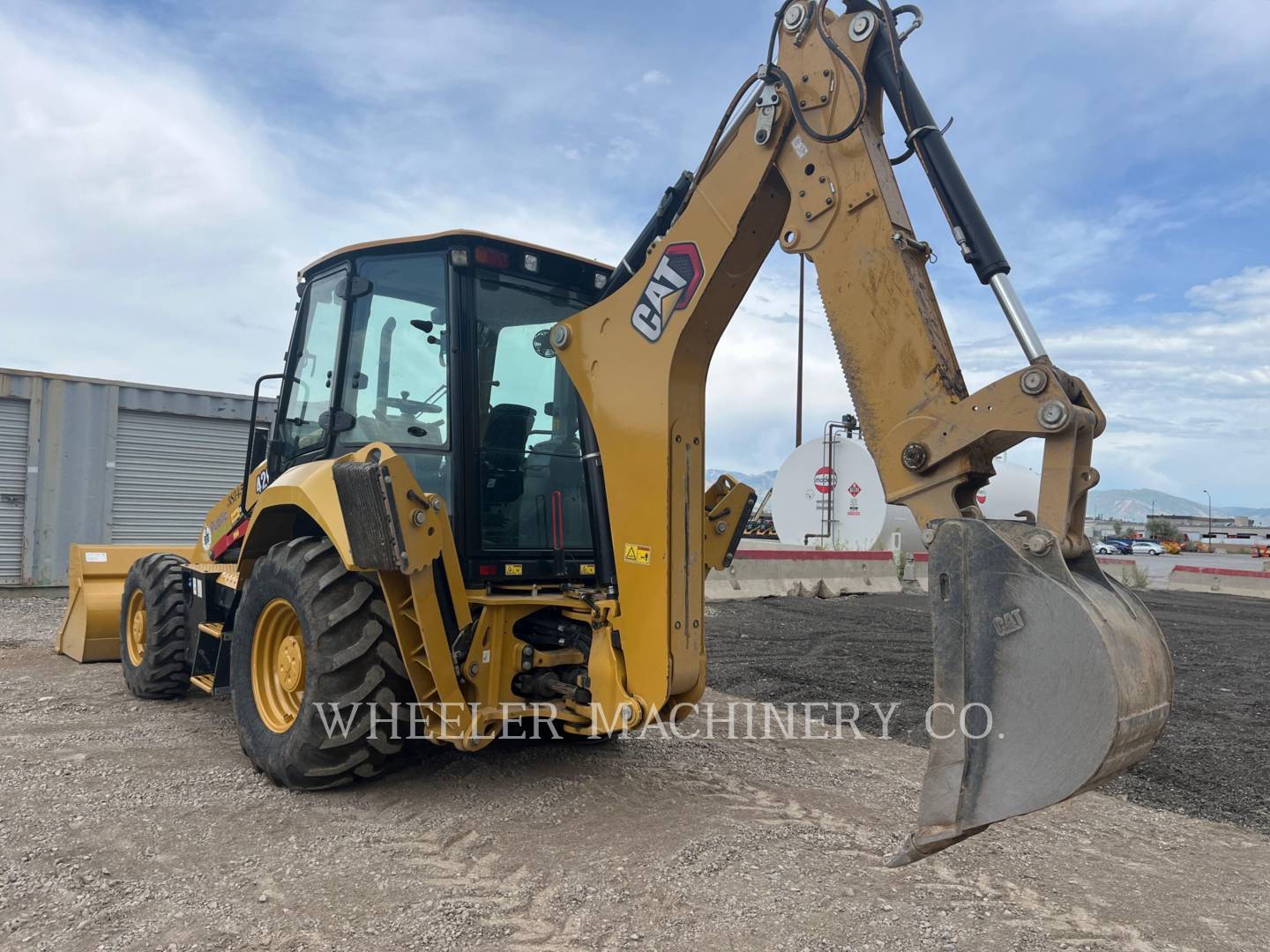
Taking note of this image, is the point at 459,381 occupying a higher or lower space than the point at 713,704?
higher

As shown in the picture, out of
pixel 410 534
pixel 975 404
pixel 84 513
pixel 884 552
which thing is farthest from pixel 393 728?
pixel 884 552

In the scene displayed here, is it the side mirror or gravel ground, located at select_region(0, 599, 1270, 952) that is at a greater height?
the side mirror

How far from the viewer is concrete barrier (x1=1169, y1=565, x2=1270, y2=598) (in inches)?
692

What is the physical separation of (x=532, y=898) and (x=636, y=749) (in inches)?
77.4

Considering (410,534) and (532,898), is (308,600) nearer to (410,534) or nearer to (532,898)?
(410,534)

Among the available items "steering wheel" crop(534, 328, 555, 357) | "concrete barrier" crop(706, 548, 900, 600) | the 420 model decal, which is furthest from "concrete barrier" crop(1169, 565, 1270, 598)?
the 420 model decal

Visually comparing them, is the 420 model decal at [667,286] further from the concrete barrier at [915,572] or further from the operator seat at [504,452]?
the concrete barrier at [915,572]

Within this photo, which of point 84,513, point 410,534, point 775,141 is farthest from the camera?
point 84,513

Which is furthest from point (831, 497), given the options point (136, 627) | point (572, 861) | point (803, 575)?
point (572, 861)

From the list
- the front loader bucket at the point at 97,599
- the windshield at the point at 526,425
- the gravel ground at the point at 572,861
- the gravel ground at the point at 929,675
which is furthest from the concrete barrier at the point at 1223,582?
the front loader bucket at the point at 97,599

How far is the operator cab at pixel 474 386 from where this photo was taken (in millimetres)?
4238

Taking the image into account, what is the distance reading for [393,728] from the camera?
13.2 feet

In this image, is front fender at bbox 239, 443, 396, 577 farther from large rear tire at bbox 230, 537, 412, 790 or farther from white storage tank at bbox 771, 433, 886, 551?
white storage tank at bbox 771, 433, 886, 551

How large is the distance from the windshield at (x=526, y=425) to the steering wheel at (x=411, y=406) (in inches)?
9.1
